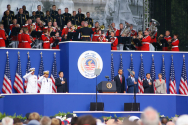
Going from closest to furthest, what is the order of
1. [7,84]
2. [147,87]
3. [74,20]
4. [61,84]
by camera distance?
[61,84] < [7,84] < [147,87] < [74,20]

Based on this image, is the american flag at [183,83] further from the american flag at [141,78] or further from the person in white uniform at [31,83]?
the person in white uniform at [31,83]

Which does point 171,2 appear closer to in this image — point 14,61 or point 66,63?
point 66,63

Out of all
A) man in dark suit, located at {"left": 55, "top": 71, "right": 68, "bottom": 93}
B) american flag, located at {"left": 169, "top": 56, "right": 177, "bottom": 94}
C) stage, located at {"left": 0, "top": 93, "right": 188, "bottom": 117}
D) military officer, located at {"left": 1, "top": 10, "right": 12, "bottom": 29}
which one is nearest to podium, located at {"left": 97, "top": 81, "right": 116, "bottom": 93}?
stage, located at {"left": 0, "top": 93, "right": 188, "bottom": 117}

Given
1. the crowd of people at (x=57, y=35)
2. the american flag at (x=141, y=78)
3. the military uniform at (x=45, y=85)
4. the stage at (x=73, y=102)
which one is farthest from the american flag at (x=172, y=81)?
the military uniform at (x=45, y=85)

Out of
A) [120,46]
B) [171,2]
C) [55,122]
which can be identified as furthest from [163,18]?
[55,122]

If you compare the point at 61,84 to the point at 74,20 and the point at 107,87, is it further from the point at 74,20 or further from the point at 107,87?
the point at 74,20

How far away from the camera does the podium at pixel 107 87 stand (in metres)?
13.7

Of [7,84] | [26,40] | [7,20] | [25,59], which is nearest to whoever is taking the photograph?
[7,84]

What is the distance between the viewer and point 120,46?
1786 cm

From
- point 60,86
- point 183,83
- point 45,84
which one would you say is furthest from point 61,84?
point 183,83

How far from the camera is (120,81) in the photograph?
14836 millimetres

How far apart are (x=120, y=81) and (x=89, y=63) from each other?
147 centimetres

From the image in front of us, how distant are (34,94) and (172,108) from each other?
5124mm

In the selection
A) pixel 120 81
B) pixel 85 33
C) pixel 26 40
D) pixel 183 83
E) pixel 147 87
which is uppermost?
pixel 85 33
